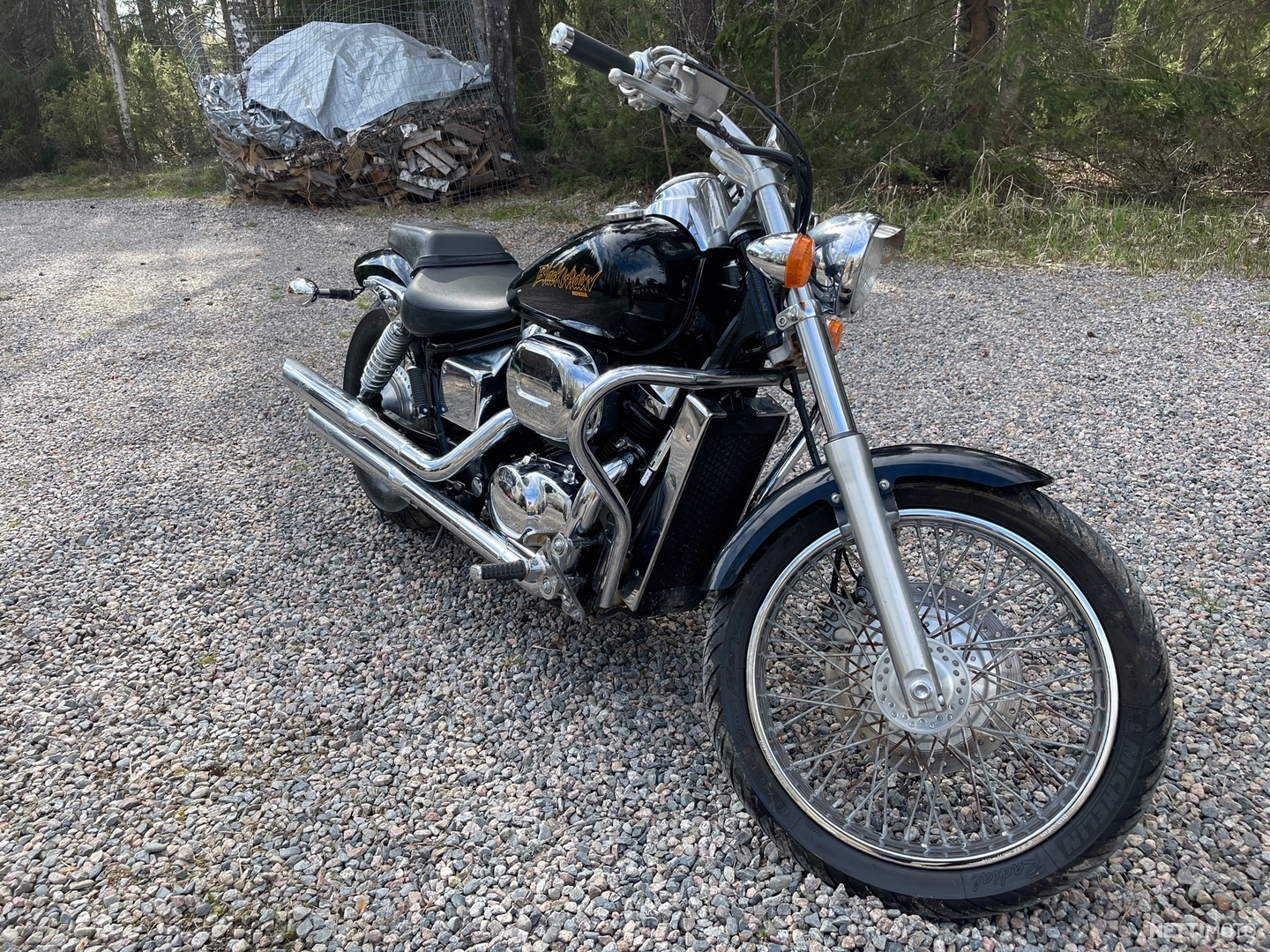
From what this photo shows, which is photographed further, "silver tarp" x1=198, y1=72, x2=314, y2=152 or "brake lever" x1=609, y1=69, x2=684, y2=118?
"silver tarp" x1=198, y1=72, x2=314, y2=152

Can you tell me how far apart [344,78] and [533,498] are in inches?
354

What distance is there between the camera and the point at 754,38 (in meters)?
6.96

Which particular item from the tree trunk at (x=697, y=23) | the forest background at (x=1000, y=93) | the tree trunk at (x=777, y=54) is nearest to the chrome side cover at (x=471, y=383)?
the tree trunk at (x=777, y=54)

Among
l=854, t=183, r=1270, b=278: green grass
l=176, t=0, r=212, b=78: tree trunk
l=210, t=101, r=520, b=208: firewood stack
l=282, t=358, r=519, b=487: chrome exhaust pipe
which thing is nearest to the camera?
l=282, t=358, r=519, b=487: chrome exhaust pipe

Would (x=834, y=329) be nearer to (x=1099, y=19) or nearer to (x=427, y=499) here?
(x=427, y=499)

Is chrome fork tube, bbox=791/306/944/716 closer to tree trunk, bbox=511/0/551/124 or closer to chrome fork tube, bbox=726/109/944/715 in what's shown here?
chrome fork tube, bbox=726/109/944/715

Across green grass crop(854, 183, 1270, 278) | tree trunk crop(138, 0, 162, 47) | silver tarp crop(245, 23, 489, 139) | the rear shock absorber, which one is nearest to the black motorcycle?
the rear shock absorber

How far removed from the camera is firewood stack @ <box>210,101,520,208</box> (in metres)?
9.41

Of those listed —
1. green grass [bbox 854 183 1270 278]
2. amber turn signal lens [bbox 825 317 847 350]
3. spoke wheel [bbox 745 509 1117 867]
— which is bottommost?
green grass [bbox 854 183 1270 278]

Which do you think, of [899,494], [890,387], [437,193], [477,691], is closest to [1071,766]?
[899,494]

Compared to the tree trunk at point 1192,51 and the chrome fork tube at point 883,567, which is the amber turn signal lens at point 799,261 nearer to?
the chrome fork tube at point 883,567

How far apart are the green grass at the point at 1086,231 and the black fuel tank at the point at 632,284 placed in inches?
208

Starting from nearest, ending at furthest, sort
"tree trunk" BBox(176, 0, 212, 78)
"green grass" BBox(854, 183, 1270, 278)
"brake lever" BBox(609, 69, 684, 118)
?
"brake lever" BBox(609, 69, 684, 118) < "green grass" BBox(854, 183, 1270, 278) < "tree trunk" BBox(176, 0, 212, 78)

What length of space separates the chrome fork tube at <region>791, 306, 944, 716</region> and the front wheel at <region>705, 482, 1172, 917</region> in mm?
95
